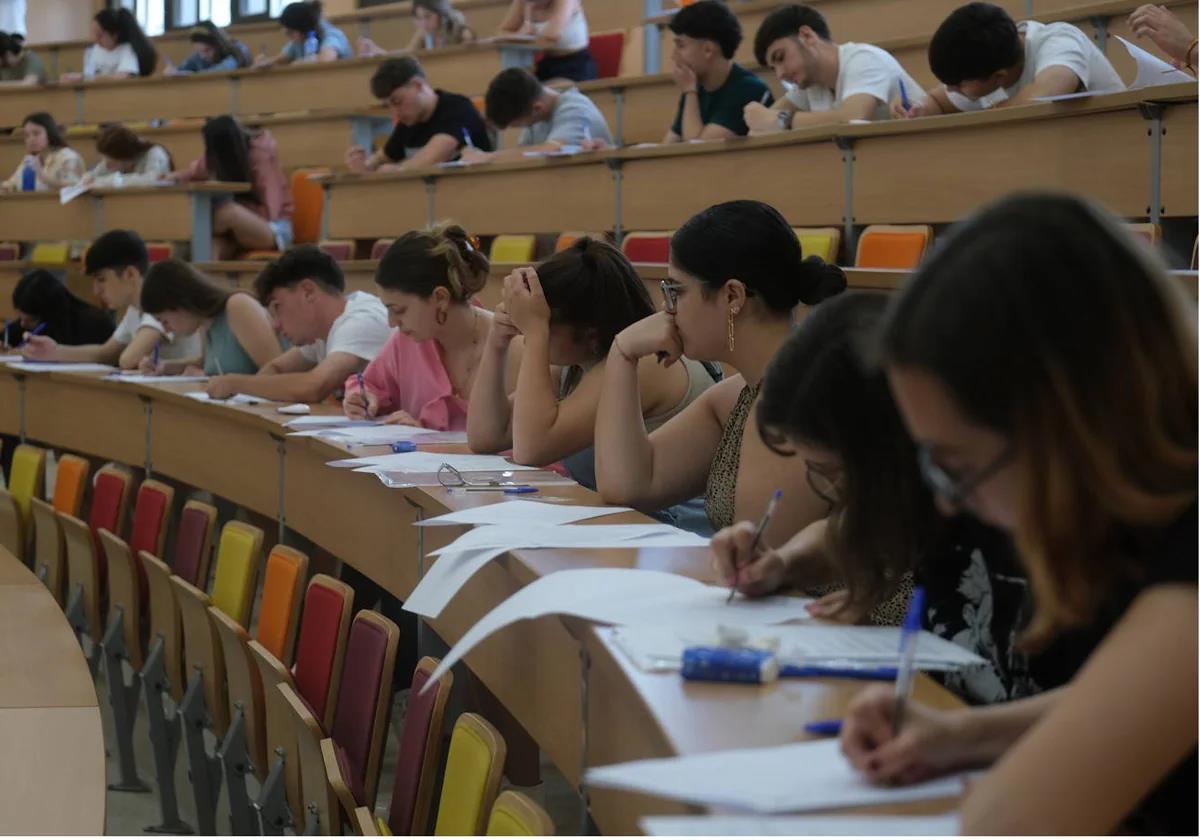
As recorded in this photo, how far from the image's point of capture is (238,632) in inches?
99.3

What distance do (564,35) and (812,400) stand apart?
5716mm

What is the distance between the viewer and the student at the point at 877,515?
1.41m

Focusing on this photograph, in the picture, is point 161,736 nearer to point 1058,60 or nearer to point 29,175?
point 1058,60

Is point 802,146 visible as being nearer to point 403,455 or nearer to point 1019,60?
point 1019,60

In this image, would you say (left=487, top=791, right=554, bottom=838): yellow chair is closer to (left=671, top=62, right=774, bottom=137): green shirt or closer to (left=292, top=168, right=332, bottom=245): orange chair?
(left=671, top=62, right=774, bottom=137): green shirt

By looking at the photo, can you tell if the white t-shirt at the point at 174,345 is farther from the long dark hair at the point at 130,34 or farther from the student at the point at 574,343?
the long dark hair at the point at 130,34

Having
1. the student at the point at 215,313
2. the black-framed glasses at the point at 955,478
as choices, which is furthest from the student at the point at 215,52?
the black-framed glasses at the point at 955,478

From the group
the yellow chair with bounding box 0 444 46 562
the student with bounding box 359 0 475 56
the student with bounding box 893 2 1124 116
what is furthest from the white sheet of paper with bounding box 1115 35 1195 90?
the student with bounding box 359 0 475 56

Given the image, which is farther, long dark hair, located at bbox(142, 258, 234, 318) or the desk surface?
long dark hair, located at bbox(142, 258, 234, 318)

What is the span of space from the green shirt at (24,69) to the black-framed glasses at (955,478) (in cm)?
1080

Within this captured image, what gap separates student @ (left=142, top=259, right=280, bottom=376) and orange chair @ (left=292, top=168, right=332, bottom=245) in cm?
286

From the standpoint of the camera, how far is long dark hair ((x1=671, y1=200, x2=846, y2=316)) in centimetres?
216

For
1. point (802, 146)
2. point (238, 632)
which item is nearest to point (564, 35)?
point (802, 146)

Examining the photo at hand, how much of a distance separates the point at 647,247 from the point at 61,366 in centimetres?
225
